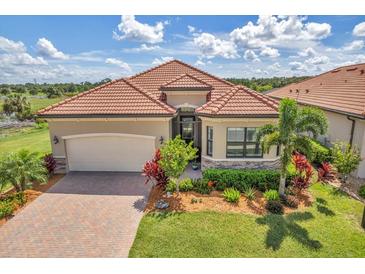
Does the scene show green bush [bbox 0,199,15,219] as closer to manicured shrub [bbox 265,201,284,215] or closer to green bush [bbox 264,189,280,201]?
manicured shrub [bbox 265,201,284,215]

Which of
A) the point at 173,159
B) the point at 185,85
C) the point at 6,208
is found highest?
the point at 185,85

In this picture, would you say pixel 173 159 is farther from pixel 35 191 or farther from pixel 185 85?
pixel 35 191

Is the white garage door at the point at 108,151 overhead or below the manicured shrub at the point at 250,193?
overhead

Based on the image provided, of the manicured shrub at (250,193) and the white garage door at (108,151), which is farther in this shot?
the white garage door at (108,151)

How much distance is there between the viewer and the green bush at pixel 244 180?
1088cm

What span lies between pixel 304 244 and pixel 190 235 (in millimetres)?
3644

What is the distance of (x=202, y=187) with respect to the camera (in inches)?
425

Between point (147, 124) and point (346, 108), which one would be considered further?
point (346, 108)

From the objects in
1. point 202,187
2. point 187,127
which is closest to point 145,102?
point 187,127

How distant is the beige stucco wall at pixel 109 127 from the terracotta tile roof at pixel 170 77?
111 inches

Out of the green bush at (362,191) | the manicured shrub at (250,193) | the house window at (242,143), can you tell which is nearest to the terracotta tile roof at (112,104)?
the house window at (242,143)

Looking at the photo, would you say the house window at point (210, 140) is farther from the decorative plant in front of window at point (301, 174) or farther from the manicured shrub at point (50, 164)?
the manicured shrub at point (50, 164)

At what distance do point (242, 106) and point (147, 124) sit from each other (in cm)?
519
